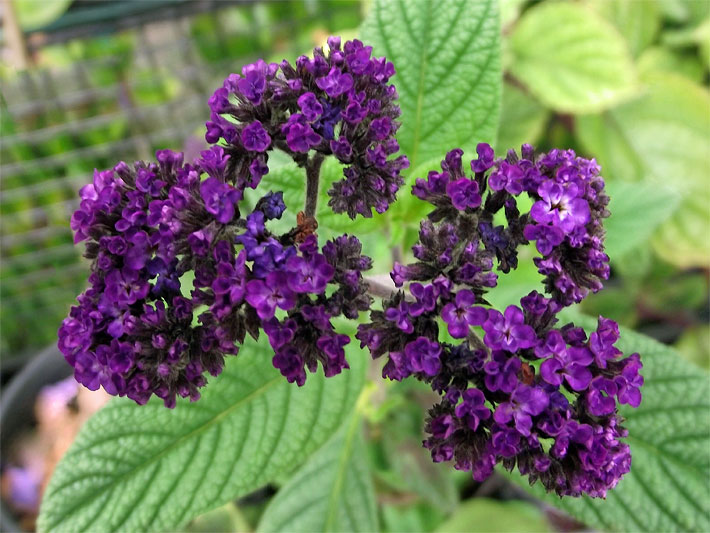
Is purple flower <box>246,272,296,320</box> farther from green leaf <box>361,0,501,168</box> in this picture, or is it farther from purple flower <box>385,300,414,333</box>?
green leaf <box>361,0,501,168</box>

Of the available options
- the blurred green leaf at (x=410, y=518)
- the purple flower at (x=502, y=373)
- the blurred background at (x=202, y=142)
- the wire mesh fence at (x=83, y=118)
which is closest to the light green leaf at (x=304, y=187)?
the purple flower at (x=502, y=373)

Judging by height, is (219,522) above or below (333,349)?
below

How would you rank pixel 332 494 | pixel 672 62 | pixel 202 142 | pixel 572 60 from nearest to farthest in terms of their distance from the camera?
pixel 332 494 < pixel 202 142 < pixel 572 60 < pixel 672 62

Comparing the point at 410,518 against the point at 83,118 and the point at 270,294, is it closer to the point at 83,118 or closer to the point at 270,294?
the point at 270,294

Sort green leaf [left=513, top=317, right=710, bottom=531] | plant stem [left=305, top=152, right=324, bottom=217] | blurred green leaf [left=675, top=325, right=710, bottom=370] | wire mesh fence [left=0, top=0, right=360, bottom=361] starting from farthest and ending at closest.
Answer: wire mesh fence [left=0, top=0, right=360, bottom=361]
blurred green leaf [left=675, top=325, right=710, bottom=370]
green leaf [left=513, top=317, right=710, bottom=531]
plant stem [left=305, top=152, right=324, bottom=217]

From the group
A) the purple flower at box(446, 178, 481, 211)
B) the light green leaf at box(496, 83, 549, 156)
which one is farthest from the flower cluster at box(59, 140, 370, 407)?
the light green leaf at box(496, 83, 549, 156)

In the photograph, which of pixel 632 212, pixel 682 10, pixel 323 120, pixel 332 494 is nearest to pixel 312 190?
→ pixel 323 120
